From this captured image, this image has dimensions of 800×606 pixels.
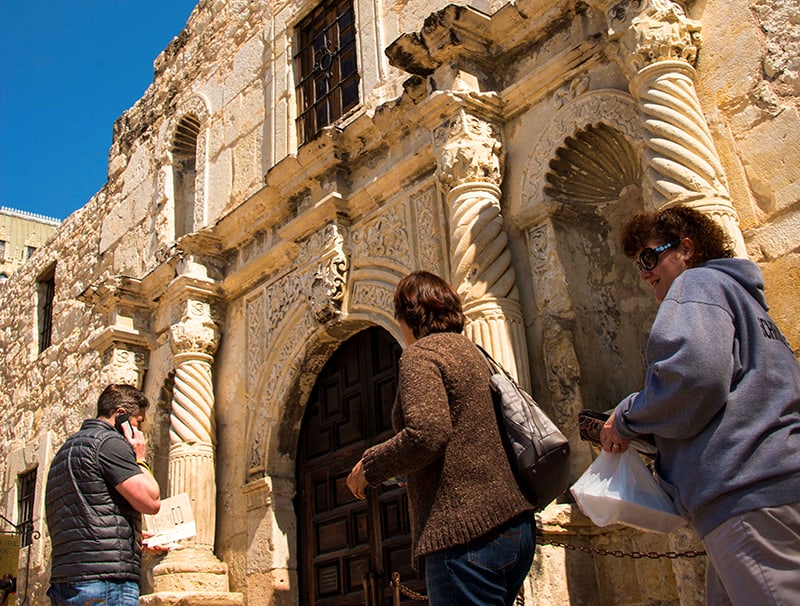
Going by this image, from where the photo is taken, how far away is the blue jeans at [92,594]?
285 centimetres

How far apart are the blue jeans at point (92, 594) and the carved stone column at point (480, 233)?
2.22 metres

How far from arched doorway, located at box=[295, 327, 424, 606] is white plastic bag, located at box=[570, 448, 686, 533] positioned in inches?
128

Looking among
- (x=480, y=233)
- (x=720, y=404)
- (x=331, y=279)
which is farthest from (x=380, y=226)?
(x=720, y=404)

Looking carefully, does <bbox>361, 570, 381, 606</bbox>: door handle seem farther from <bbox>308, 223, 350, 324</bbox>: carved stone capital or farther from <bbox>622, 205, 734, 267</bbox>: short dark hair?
<bbox>622, 205, 734, 267</bbox>: short dark hair

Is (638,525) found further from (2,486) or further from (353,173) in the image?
(2,486)

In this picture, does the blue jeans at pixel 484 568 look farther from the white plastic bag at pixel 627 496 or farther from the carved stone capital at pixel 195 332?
the carved stone capital at pixel 195 332

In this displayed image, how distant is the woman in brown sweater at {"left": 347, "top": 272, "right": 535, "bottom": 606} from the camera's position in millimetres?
2186

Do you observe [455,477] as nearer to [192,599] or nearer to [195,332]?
[192,599]

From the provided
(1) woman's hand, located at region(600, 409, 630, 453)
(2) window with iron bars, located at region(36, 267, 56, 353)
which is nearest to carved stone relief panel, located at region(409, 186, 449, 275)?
(1) woman's hand, located at region(600, 409, 630, 453)

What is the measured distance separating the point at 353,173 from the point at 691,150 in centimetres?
304

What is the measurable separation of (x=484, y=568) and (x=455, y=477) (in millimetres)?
253

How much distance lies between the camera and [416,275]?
265cm

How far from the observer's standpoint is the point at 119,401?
326 centimetres

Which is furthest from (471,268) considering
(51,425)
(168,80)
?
(51,425)
